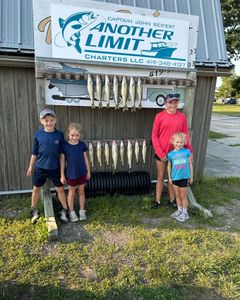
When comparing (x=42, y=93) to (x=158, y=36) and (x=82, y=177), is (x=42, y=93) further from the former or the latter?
(x=158, y=36)

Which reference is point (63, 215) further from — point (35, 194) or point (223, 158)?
point (223, 158)

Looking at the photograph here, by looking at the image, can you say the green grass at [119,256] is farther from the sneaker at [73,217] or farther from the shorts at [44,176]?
the shorts at [44,176]

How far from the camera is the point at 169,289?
298 cm

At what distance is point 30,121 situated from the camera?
4727mm

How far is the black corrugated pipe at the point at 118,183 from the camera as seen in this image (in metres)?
5.00

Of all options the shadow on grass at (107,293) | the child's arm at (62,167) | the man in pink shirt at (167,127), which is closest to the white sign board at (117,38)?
the man in pink shirt at (167,127)

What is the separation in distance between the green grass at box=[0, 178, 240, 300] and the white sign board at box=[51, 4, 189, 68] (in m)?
2.46

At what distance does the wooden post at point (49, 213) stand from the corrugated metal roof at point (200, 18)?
2.31 metres

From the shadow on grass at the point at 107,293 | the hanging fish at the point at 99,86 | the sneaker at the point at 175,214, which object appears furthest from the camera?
the sneaker at the point at 175,214

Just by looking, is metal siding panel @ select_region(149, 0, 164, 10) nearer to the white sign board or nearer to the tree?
the white sign board

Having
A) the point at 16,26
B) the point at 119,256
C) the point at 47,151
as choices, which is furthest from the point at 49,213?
the point at 16,26

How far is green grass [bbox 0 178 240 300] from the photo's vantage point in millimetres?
2955

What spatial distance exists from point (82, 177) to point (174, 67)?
2.39m

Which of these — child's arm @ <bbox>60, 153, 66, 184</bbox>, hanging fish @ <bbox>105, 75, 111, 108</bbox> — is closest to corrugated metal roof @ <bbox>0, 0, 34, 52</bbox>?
hanging fish @ <bbox>105, 75, 111, 108</bbox>
